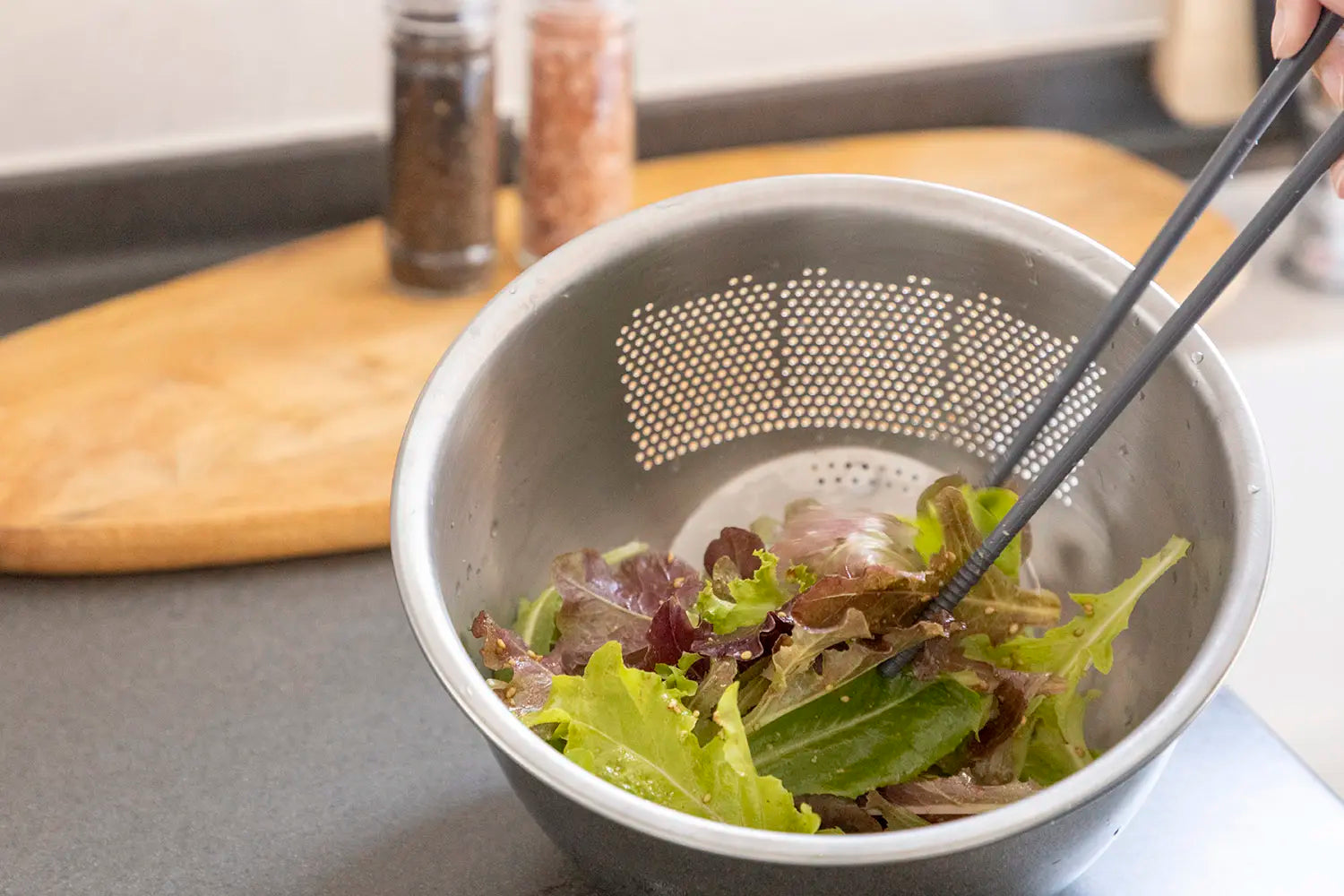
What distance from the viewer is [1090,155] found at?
3.64 ft

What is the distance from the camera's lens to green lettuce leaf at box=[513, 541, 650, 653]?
1.98 ft

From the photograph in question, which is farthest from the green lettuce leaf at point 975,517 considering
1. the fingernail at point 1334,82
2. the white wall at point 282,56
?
the white wall at point 282,56

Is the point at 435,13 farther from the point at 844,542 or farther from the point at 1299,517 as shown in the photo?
→ the point at 1299,517

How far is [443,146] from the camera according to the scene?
88 cm

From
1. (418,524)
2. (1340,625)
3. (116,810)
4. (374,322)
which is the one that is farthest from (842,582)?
(1340,625)

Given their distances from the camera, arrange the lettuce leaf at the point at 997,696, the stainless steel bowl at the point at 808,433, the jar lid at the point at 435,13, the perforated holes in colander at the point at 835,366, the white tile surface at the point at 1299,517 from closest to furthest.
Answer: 1. the stainless steel bowl at the point at 808,433
2. the lettuce leaf at the point at 997,696
3. the perforated holes in colander at the point at 835,366
4. the jar lid at the point at 435,13
5. the white tile surface at the point at 1299,517

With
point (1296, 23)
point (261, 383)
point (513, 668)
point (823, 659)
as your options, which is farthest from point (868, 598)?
point (261, 383)

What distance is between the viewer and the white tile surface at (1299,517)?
3.22 ft

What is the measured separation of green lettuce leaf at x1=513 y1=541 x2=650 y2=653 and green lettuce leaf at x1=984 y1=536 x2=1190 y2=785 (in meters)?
0.18

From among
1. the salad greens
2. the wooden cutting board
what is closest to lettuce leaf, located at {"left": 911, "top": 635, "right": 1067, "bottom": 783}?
the salad greens

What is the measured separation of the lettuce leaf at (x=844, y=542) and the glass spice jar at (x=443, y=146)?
379 mm

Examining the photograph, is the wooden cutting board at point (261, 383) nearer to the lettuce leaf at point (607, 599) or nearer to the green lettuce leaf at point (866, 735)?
the lettuce leaf at point (607, 599)

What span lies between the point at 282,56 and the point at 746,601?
616mm

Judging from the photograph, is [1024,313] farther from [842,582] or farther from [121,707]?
[121,707]
